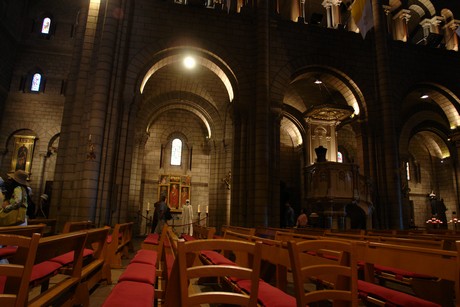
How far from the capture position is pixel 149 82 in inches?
671

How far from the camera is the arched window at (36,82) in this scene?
1869 centimetres

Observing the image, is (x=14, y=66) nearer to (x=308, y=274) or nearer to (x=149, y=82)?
(x=149, y=82)

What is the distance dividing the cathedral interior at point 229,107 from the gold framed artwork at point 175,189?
0.26 ft

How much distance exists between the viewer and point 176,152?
63.9ft

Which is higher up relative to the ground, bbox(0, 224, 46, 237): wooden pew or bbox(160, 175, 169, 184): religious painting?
bbox(160, 175, 169, 184): religious painting

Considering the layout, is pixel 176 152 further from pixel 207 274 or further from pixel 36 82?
pixel 207 274

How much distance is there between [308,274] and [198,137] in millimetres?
17862

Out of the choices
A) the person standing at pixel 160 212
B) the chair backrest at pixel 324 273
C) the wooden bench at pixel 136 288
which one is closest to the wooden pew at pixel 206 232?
the wooden bench at pixel 136 288

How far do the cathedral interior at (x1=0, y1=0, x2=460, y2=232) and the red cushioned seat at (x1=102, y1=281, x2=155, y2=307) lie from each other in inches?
316

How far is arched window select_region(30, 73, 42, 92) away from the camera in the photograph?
18.7m

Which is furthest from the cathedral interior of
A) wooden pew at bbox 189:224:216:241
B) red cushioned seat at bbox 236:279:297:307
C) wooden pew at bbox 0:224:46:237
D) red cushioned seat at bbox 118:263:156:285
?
red cushioned seat at bbox 236:279:297:307

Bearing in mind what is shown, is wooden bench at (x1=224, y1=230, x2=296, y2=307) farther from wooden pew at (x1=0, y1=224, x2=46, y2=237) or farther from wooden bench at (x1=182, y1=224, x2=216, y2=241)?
wooden pew at (x1=0, y1=224, x2=46, y2=237)

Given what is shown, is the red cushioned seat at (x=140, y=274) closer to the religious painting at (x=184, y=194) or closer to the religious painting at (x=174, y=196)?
the religious painting at (x=174, y=196)

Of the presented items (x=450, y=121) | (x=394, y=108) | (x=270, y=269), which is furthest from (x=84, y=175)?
(x=450, y=121)
